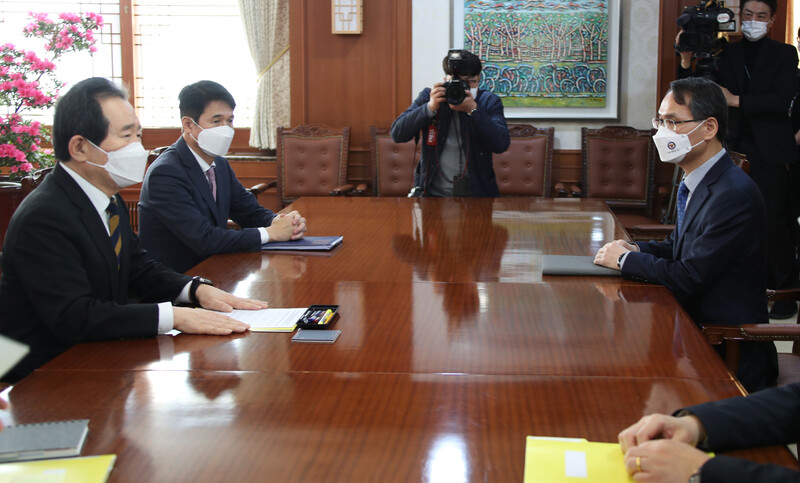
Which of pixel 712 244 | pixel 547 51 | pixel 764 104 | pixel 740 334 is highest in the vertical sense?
pixel 547 51

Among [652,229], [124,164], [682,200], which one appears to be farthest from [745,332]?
[124,164]

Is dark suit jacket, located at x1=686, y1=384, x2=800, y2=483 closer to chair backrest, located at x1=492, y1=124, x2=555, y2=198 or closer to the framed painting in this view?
chair backrest, located at x1=492, y1=124, x2=555, y2=198

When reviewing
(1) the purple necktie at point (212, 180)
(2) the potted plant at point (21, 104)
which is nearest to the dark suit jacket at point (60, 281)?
(1) the purple necktie at point (212, 180)

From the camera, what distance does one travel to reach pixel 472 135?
426cm

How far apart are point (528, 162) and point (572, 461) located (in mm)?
4661

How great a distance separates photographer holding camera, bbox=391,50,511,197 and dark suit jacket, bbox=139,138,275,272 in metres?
1.42

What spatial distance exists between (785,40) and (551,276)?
4.33m

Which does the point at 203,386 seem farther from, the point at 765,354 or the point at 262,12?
the point at 262,12

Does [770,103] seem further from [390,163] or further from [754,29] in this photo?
[390,163]

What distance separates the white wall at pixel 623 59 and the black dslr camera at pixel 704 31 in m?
1.03

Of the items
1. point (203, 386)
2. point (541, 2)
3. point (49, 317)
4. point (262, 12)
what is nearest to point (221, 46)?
point (262, 12)

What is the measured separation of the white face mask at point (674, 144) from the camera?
260 centimetres

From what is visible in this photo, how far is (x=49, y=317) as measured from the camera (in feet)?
6.30

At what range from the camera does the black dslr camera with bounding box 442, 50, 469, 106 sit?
406cm
